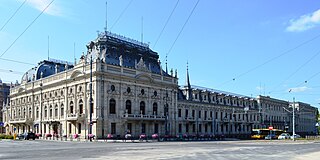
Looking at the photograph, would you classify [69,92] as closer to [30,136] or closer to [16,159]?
[30,136]

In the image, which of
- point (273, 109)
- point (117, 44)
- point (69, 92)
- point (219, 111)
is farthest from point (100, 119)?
point (273, 109)

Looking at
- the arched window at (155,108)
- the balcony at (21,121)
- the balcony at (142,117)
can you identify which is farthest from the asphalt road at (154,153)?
the balcony at (21,121)

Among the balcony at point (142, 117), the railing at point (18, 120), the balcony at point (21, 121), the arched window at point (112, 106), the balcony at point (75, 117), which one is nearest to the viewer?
the balcony at point (75, 117)

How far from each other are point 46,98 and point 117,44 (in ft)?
71.2

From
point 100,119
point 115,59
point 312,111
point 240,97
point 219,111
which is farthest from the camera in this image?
point 312,111

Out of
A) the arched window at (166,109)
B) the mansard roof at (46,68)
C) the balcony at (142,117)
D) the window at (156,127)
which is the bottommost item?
the window at (156,127)

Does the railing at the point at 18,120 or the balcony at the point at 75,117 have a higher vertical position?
the balcony at the point at 75,117

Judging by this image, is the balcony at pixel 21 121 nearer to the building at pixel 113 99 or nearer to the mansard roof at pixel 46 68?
the building at pixel 113 99

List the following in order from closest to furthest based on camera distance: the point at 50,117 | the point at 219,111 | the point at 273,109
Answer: the point at 50,117, the point at 219,111, the point at 273,109

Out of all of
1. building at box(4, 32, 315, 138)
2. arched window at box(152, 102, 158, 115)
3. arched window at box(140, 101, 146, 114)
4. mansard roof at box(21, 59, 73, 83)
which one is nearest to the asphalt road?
building at box(4, 32, 315, 138)

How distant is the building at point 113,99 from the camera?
224 feet

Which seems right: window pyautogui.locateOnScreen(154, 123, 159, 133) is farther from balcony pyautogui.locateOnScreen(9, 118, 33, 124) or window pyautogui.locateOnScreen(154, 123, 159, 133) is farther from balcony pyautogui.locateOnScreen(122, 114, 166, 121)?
balcony pyautogui.locateOnScreen(9, 118, 33, 124)

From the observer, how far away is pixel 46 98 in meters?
83.0

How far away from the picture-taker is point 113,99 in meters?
69.1
